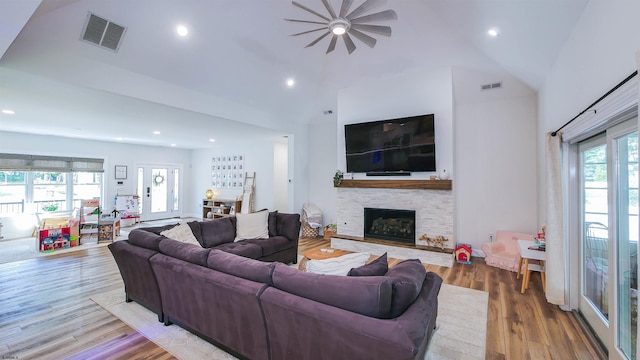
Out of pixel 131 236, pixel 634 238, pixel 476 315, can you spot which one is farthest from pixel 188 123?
pixel 634 238

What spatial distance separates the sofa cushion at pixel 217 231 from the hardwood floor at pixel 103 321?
1.27 m

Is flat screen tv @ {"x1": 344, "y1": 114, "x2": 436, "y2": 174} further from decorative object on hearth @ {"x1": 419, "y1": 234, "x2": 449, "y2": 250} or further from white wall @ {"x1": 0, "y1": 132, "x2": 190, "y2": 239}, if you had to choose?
white wall @ {"x1": 0, "y1": 132, "x2": 190, "y2": 239}

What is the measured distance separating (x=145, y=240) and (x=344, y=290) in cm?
244

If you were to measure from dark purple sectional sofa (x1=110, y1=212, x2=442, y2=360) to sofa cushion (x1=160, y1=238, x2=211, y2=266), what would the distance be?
1 centimetres

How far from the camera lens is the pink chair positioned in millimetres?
4447

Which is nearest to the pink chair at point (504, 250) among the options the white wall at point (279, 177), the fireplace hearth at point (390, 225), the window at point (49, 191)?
the fireplace hearth at point (390, 225)

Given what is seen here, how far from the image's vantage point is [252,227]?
184 inches

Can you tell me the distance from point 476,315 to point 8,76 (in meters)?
6.02

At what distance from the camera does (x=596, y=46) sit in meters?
2.16

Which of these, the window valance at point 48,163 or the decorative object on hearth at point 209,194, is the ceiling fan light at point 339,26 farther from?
the window valance at point 48,163

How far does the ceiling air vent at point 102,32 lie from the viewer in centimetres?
316

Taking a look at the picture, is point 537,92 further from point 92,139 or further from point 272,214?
point 92,139

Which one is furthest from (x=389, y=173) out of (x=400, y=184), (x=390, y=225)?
(x=390, y=225)

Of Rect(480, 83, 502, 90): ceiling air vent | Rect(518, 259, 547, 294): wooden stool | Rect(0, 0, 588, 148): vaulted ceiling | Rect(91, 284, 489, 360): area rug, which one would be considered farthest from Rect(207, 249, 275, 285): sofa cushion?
Rect(480, 83, 502, 90): ceiling air vent
